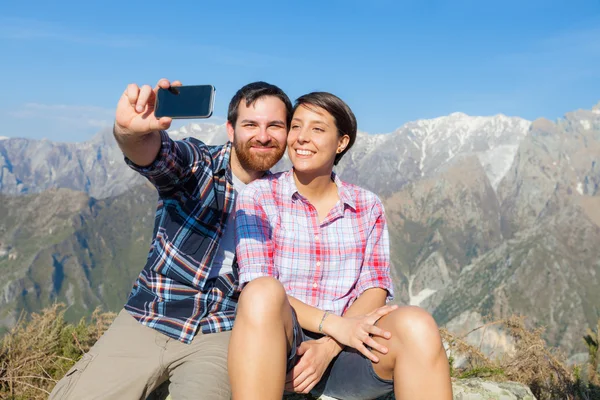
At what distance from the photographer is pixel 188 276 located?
583 cm

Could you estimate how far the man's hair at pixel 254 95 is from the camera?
6.29m

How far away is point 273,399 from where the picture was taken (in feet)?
14.4

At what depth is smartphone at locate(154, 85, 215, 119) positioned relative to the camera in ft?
13.1

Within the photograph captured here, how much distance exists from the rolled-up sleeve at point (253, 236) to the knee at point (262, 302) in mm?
787

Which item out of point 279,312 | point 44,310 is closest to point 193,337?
point 279,312

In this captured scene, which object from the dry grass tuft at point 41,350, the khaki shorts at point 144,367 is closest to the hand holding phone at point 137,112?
the khaki shorts at point 144,367

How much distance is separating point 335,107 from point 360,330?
8.35 ft

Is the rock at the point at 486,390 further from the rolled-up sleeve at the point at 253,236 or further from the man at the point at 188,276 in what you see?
the rolled-up sleeve at the point at 253,236

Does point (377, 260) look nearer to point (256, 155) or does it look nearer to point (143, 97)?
point (256, 155)

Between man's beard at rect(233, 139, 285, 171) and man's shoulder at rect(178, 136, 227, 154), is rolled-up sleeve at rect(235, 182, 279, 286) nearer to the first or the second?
man's beard at rect(233, 139, 285, 171)

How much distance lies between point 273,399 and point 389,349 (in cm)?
115

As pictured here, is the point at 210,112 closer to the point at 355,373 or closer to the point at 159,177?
the point at 159,177

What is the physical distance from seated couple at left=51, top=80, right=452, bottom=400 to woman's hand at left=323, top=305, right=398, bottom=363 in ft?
0.04

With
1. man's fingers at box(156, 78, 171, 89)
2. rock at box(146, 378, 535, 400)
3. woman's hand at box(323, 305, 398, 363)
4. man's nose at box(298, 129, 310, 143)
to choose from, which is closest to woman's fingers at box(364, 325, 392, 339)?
woman's hand at box(323, 305, 398, 363)
